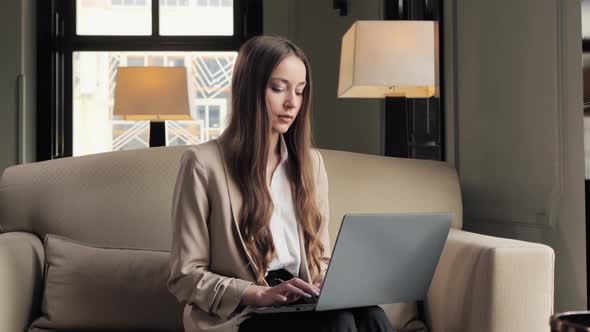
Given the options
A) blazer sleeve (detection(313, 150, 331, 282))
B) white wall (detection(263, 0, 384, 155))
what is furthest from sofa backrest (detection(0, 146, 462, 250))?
white wall (detection(263, 0, 384, 155))

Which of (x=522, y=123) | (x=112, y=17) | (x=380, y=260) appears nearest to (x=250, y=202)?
(x=380, y=260)

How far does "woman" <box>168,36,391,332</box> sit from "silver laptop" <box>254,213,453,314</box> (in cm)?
16

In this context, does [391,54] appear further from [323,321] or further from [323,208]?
[323,321]

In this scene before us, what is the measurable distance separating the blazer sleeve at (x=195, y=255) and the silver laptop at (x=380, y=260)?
0.11 meters

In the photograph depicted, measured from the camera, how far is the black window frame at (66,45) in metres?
4.78

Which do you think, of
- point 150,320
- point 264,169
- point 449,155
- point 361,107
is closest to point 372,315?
point 264,169

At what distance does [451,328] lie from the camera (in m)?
1.81

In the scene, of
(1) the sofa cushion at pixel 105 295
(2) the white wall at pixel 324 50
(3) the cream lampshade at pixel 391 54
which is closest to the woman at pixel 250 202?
(1) the sofa cushion at pixel 105 295

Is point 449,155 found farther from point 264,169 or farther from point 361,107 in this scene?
point 361,107

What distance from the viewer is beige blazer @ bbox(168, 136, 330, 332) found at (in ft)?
4.96

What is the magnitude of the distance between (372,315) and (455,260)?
0.48m

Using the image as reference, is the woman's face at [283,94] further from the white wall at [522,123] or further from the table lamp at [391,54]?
the table lamp at [391,54]

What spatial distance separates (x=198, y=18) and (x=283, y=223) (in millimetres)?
3525

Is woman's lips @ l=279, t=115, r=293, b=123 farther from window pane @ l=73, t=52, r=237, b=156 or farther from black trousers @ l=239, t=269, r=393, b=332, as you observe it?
window pane @ l=73, t=52, r=237, b=156
